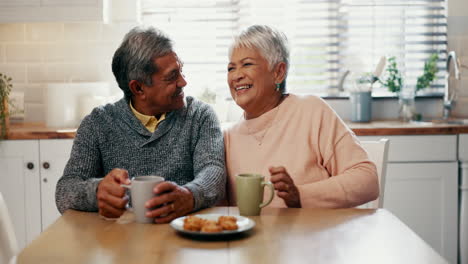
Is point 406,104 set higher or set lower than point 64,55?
lower

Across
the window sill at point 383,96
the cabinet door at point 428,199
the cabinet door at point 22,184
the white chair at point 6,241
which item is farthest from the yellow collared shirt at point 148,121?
the window sill at point 383,96

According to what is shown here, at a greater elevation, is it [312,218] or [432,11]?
[432,11]

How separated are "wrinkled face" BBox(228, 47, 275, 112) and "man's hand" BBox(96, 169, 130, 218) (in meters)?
0.63

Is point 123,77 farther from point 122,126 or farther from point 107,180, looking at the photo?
point 107,180

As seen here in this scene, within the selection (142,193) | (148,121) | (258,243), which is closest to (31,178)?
(148,121)

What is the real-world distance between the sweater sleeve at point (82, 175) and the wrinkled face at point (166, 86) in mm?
216

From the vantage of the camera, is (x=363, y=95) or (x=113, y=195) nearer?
(x=113, y=195)

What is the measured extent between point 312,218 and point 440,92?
2649mm

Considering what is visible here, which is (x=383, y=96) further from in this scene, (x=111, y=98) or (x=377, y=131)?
(x=111, y=98)

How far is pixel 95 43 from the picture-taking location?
399 cm

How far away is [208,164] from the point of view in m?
2.07

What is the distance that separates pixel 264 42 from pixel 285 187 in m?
0.58

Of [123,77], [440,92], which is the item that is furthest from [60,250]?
[440,92]

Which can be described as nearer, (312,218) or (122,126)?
(312,218)
